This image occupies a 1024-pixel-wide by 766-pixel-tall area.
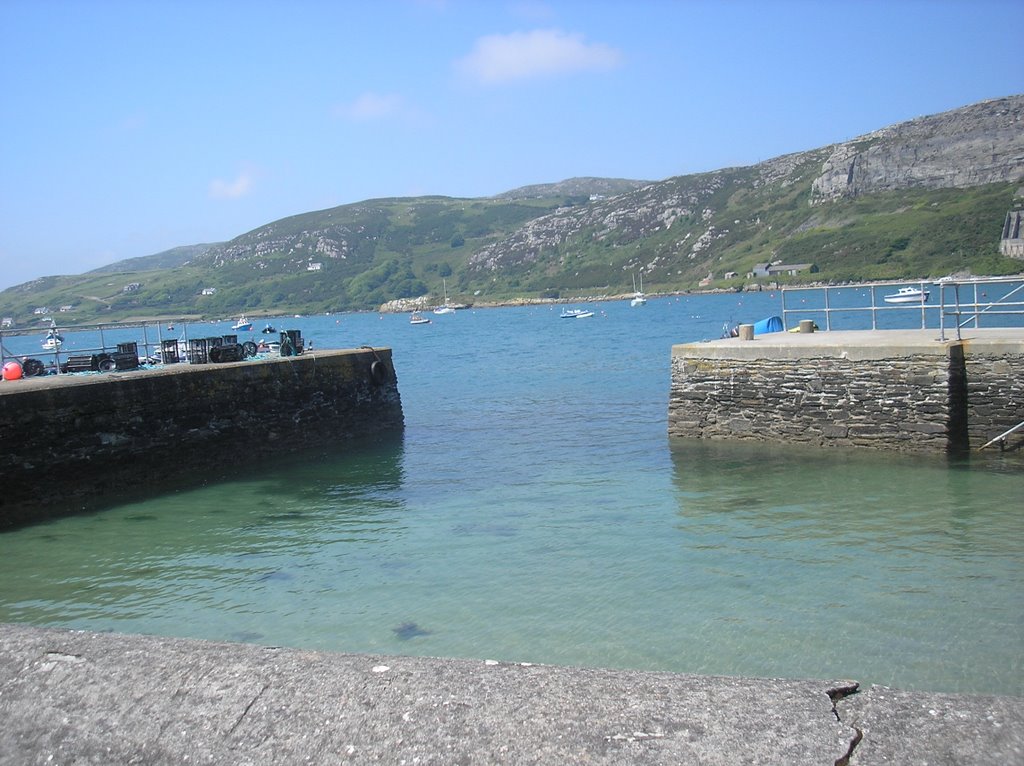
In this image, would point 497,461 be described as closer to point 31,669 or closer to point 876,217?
point 31,669

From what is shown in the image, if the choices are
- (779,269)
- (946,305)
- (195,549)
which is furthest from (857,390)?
(779,269)

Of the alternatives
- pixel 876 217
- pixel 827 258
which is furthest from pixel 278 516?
pixel 876 217

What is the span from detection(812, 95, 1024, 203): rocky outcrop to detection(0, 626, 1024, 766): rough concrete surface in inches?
6371

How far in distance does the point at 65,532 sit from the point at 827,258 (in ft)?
421

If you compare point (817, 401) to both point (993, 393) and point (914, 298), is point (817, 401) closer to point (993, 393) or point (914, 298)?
point (993, 393)

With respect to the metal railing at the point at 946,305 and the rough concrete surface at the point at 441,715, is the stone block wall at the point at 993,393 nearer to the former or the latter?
the metal railing at the point at 946,305

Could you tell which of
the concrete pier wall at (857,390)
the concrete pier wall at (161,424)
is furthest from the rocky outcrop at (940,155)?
the concrete pier wall at (161,424)

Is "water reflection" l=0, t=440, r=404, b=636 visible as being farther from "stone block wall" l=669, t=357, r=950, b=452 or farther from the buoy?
"stone block wall" l=669, t=357, r=950, b=452

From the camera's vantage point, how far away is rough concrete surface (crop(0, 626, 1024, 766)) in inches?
120

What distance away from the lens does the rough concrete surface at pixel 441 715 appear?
3061mm

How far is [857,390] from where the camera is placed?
17.3 meters

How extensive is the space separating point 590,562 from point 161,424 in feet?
34.5

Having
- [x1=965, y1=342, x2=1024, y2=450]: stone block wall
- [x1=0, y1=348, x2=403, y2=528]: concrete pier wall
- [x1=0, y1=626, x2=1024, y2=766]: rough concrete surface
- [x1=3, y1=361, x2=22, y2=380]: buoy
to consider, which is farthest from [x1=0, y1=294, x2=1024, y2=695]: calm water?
[x1=3, y1=361, x2=22, y2=380]: buoy

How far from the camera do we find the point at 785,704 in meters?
3.29
